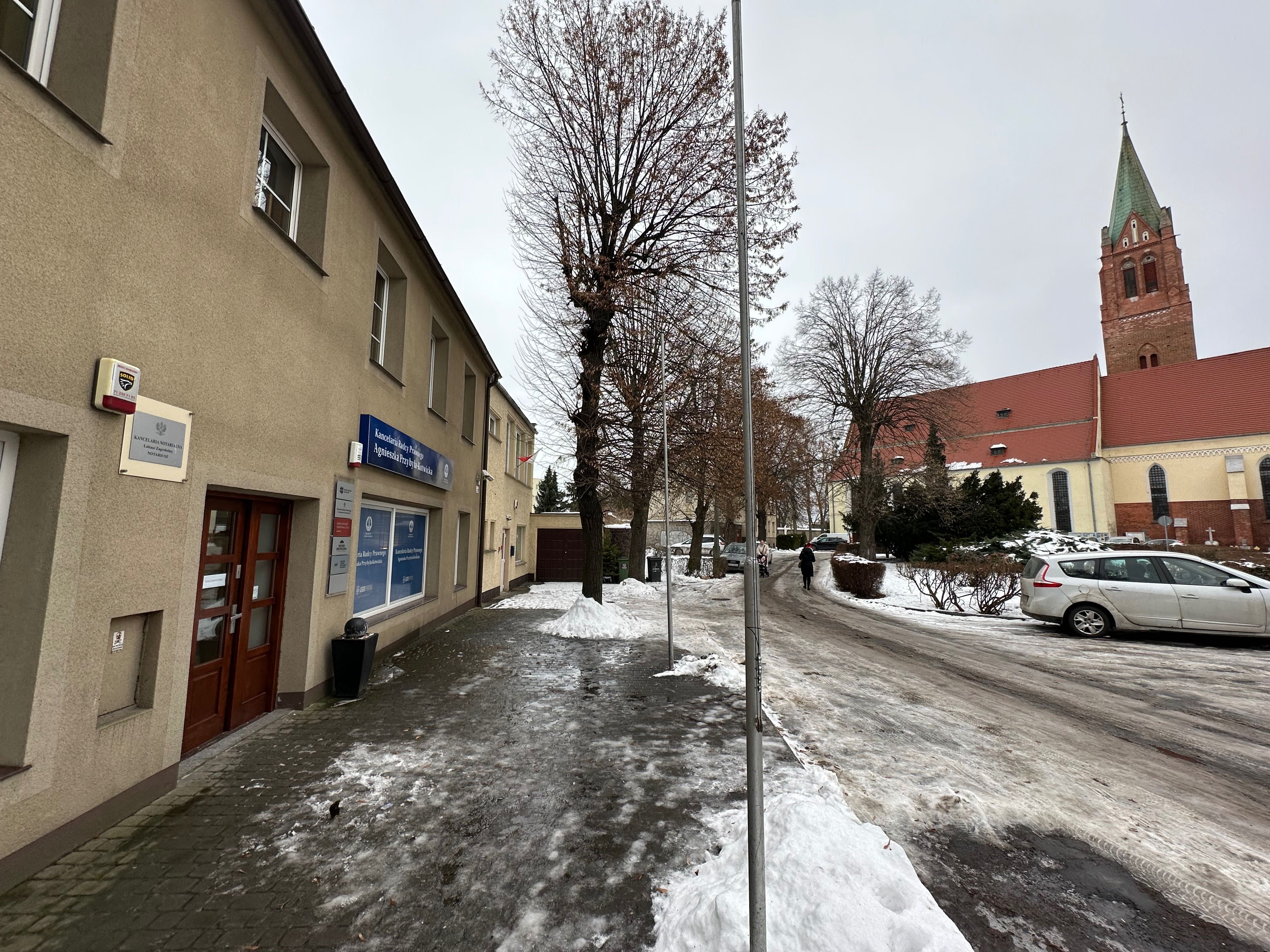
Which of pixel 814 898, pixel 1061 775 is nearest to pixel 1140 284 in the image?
pixel 1061 775

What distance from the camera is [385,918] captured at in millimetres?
2551

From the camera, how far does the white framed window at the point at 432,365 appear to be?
9.49m

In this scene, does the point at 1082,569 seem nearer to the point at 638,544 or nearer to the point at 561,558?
the point at 638,544

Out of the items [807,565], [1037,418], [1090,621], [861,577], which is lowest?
[1090,621]

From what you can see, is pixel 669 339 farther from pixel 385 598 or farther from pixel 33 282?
pixel 33 282

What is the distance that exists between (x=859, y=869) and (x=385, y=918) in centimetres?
222

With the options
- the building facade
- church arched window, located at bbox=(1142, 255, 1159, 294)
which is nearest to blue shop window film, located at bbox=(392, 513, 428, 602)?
the building facade

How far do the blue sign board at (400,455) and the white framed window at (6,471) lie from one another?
11.8ft

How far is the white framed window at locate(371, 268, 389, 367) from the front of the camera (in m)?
7.62

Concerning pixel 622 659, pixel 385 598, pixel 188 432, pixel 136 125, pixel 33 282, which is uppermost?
pixel 136 125

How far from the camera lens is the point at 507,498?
683 inches

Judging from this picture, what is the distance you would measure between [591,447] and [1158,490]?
46.5 metres

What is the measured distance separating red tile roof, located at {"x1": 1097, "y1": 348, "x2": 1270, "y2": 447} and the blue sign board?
4932cm

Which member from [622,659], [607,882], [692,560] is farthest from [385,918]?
[692,560]
